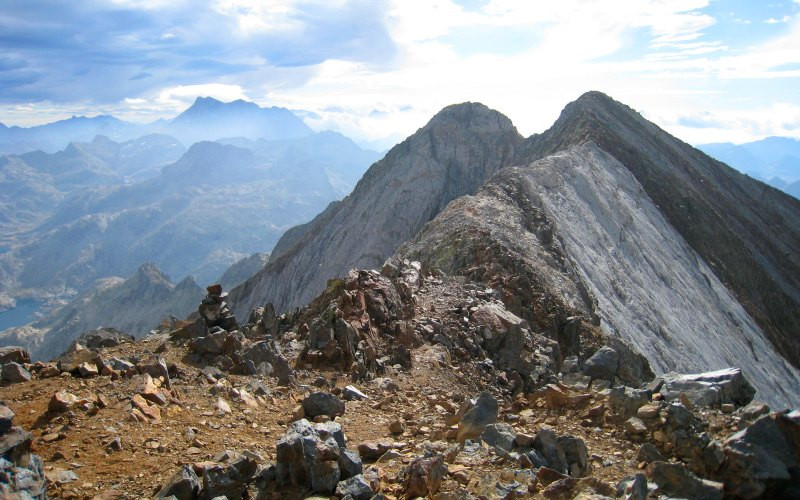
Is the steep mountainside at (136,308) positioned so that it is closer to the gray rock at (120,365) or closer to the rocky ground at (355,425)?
the rocky ground at (355,425)

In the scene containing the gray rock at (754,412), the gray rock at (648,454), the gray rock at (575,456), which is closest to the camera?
the gray rock at (648,454)

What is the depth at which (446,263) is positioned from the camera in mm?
30141

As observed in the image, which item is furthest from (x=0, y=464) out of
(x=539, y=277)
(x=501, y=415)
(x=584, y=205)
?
(x=584, y=205)

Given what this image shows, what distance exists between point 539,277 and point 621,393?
1829 cm

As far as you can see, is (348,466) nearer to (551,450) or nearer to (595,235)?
(551,450)

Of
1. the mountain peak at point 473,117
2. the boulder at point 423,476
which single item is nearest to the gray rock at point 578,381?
the boulder at point 423,476

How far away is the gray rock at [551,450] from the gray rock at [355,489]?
9.45 feet

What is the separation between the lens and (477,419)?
9969mm

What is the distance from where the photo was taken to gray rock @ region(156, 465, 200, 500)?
7320 millimetres

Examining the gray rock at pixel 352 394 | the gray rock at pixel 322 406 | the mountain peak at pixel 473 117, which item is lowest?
the gray rock at pixel 352 394

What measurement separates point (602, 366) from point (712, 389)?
15.0 ft

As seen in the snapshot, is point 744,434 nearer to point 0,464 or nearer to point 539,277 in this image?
point 0,464

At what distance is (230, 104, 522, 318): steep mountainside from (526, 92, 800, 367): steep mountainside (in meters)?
13.0

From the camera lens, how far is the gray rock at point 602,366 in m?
14.8
